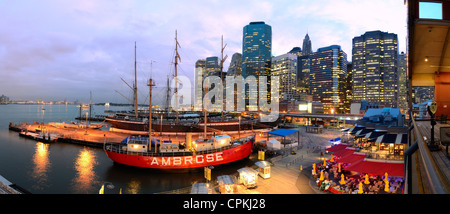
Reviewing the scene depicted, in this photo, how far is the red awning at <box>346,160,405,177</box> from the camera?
43.6 feet

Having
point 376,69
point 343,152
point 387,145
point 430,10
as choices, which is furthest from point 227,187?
point 376,69

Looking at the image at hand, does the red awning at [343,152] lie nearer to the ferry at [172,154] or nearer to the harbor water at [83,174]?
the harbor water at [83,174]

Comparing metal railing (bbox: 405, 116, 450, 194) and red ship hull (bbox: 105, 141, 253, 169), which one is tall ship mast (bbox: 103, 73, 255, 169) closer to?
red ship hull (bbox: 105, 141, 253, 169)

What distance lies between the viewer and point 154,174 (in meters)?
22.6

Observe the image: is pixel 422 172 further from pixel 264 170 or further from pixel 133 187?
pixel 133 187

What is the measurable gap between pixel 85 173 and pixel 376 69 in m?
236

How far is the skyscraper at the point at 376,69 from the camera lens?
182625 millimetres

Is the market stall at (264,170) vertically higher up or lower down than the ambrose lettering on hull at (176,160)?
higher up

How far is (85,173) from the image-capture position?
75.2 feet

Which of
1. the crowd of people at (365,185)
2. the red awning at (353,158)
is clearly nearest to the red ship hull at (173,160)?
the crowd of people at (365,185)

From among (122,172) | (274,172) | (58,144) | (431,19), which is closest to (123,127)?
(58,144)

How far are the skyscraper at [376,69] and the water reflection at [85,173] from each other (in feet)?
721

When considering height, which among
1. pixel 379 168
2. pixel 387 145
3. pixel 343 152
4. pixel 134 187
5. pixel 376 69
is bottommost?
pixel 134 187
